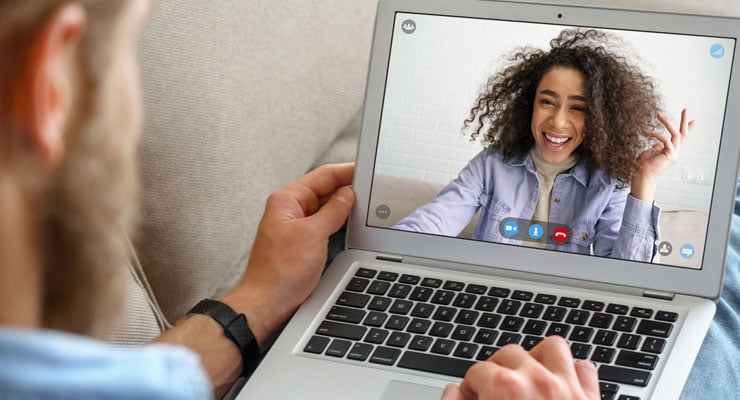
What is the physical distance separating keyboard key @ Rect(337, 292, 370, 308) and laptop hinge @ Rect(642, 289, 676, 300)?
0.31 metres

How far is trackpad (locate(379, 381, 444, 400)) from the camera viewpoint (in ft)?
2.98

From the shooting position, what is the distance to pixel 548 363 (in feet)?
2.53

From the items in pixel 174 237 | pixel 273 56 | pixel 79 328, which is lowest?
pixel 174 237

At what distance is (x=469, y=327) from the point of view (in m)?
Result: 0.99

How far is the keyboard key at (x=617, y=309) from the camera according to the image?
993 mm

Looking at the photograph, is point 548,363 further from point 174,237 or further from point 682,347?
point 174,237

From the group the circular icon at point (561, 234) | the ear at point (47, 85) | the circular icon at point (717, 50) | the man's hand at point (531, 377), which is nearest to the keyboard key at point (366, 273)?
the circular icon at point (561, 234)

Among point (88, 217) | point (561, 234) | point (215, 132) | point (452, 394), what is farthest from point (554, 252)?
point (88, 217)

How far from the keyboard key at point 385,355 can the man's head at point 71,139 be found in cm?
50

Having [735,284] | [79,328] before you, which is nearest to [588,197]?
[735,284]

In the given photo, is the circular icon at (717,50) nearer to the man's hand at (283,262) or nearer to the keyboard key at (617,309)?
the keyboard key at (617,309)

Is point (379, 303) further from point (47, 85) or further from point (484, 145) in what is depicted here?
point (47, 85)

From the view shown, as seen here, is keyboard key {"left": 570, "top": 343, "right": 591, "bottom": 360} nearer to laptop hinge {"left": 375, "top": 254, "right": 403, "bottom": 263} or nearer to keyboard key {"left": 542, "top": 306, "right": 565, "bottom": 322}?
keyboard key {"left": 542, "top": 306, "right": 565, "bottom": 322}

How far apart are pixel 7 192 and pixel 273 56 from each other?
0.97m
